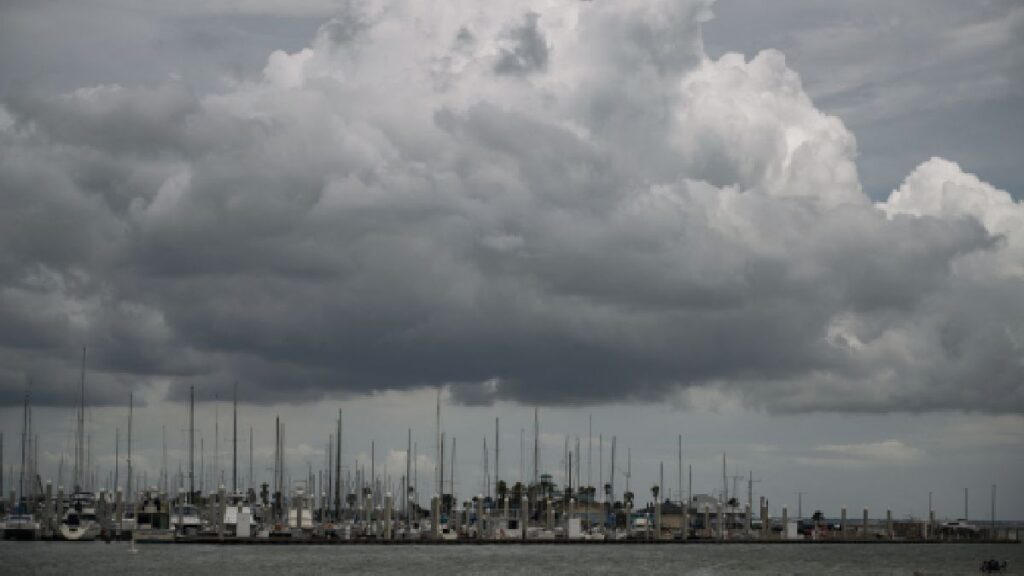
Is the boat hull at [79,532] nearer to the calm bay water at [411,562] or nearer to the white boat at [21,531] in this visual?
the calm bay water at [411,562]

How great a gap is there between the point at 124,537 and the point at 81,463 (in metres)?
12.4

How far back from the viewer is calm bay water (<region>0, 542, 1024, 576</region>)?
141250 mm

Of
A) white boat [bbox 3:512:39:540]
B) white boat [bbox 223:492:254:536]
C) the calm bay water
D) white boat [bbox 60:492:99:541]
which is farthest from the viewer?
white boat [bbox 3:512:39:540]

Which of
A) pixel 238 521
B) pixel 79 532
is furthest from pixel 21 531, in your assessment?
pixel 238 521

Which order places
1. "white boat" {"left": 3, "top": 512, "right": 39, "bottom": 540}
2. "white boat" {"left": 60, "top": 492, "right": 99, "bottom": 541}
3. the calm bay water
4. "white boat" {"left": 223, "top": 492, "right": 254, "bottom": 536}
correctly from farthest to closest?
"white boat" {"left": 3, "top": 512, "right": 39, "bottom": 540} < "white boat" {"left": 60, "top": 492, "right": 99, "bottom": 541} < "white boat" {"left": 223, "top": 492, "right": 254, "bottom": 536} < the calm bay water

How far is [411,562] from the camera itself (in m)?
162

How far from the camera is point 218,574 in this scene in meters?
132

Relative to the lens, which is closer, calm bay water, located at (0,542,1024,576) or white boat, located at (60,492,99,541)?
calm bay water, located at (0,542,1024,576)

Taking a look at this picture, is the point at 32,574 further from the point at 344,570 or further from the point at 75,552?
the point at 75,552

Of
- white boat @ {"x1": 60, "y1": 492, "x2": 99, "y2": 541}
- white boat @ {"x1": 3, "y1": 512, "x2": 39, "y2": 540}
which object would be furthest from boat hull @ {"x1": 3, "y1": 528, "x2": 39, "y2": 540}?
white boat @ {"x1": 60, "y1": 492, "x2": 99, "y2": 541}

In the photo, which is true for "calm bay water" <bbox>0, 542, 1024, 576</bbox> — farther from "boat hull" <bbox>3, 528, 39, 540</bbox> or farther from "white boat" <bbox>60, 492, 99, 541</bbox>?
"boat hull" <bbox>3, 528, 39, 540</bbox>

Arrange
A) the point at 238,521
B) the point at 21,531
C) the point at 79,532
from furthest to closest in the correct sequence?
1. the point at 21,531
2. the point at 79,532
3. the point at 238,521

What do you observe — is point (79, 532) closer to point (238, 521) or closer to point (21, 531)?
point (21, 531)

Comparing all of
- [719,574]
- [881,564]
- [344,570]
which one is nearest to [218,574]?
[344,570]
